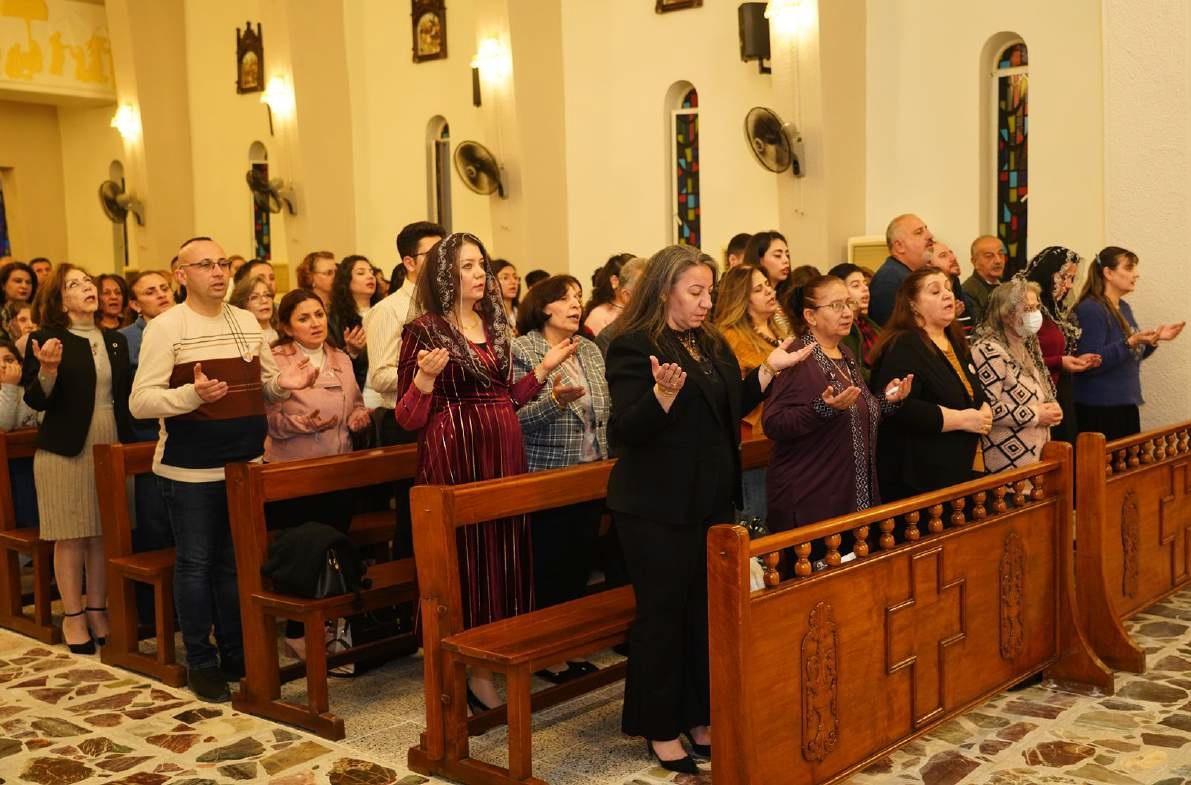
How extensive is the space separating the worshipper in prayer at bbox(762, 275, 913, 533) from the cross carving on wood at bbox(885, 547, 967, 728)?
357 mm

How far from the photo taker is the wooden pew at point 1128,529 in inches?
214

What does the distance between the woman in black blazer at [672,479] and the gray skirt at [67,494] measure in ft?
9.54

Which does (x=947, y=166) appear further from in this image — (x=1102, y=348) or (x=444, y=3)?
(x=444, y=3)

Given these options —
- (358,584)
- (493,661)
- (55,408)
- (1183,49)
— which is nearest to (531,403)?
(358,584)

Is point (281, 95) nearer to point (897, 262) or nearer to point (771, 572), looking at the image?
point (897, 262)

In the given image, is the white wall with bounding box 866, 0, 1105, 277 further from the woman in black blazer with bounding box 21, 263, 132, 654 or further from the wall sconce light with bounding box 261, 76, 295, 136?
the woman in black blazer with bounding box 21, 263, 132, 654

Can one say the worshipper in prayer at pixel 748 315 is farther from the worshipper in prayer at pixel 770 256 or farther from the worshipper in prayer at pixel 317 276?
the worshipper in prayer at pixel 317 276

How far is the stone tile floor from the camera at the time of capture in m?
4.41

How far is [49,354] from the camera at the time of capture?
19.2 feet

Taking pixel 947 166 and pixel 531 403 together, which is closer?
pixel 531 403

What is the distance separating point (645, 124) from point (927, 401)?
7786 millimetres

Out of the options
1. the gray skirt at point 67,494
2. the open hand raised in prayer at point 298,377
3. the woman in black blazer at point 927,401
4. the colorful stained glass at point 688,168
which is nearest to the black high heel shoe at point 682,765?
the woman in black blazer at point 927,401

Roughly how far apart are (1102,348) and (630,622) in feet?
12.5

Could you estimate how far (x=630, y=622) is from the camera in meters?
4.55
